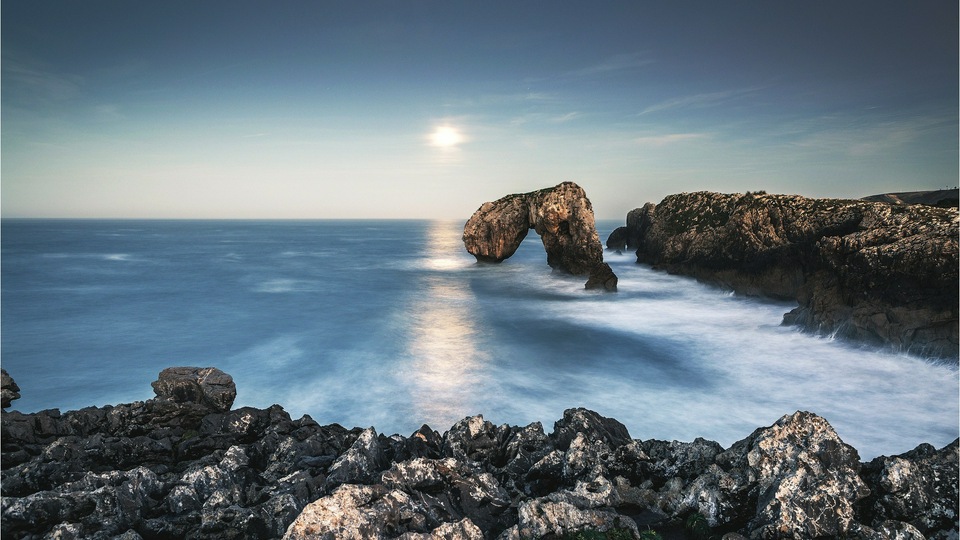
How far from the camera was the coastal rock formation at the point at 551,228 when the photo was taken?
161 ft

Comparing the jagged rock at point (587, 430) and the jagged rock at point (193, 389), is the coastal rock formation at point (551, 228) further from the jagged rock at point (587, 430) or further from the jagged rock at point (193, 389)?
the jagged rock at point (193, 389)

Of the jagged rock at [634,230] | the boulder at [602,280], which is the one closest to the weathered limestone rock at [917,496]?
the boulder at [602,280]

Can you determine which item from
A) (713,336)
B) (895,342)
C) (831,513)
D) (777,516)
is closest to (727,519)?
(777,516)

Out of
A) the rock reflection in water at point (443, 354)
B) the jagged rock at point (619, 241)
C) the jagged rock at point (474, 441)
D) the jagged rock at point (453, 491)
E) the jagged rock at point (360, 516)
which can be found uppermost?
the jagged rock at point (619, 241)

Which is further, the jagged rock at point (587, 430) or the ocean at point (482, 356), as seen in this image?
the ocean at point (482, 356)

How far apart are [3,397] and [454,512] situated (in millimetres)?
20151

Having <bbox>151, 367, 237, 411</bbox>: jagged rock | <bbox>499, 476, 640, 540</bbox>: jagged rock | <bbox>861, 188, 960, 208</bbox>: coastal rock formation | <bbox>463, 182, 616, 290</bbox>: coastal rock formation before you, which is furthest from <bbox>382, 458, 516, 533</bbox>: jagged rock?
<bbox>861, 188, 960, 208</bbox>: coastal rock formation

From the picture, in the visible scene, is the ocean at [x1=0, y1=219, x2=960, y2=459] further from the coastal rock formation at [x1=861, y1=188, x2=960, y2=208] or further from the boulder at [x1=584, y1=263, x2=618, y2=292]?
the coastal rock formation at [x1=861, y1=188, x2=960, y2=208]

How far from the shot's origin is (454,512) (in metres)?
9.66

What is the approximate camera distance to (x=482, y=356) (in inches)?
1128

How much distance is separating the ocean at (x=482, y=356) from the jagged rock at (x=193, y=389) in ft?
15.0

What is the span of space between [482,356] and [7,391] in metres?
20.3

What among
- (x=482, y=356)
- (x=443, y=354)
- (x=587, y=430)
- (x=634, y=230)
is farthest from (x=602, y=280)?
(x=634, y=230)

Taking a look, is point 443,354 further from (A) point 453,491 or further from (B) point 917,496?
(B) point 917,496
